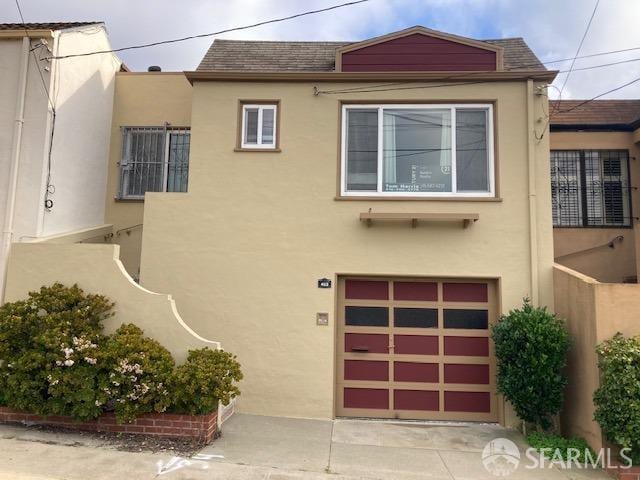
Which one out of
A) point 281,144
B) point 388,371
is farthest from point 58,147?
point 388,371

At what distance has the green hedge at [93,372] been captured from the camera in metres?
5.84

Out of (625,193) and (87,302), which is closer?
(87,302)

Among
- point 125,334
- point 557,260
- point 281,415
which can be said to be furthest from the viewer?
point 557,260

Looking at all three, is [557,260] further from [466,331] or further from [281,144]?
[281,144]

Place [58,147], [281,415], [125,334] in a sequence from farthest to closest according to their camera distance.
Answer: [58,147], [281,415], [125,334]

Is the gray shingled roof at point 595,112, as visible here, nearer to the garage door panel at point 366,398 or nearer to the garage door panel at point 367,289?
the garage door panel at point 367,289

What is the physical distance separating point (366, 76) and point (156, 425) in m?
6.06

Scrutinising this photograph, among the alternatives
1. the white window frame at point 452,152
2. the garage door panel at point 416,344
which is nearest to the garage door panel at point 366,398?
the garage door panel at point 416,344

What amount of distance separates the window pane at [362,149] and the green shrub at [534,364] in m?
3.09

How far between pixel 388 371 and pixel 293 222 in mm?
2827

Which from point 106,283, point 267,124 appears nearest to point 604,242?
point 267,124

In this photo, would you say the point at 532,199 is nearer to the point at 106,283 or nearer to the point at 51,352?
the point at 106,283

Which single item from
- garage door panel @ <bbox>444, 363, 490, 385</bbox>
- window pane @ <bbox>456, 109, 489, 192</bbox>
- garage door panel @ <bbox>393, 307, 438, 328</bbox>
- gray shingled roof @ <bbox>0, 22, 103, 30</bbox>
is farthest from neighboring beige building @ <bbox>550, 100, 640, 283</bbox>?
gray shingled roof @ <bbox>0, 22, 103, 30</bbox>

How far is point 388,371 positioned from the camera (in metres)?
7.60
